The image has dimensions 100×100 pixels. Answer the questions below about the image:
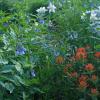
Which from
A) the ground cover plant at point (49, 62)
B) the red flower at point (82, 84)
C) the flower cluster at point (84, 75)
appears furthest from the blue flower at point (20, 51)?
the red flower at point (82, 84)

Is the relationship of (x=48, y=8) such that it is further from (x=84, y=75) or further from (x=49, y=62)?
(x=84, y=75)

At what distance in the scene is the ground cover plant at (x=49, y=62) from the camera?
3.26 meters

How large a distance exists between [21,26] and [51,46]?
467 mm

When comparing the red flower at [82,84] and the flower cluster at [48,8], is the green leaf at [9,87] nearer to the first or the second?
the red flower at [82,84]

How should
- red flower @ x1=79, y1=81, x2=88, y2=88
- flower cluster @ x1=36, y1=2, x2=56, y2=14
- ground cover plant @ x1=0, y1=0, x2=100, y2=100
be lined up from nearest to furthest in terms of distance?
red flower @ x1=79, y1=81, x2=88, y2=88, ground cover plant @ x1=0, y1=0, x2=100, y2=100, flower cluster @ x1=36, y1=2, x2=56, y2=14

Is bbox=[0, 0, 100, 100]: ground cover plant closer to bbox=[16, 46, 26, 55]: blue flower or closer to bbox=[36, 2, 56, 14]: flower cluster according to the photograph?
bbox=[16, 46, 26, 55]: blue flower

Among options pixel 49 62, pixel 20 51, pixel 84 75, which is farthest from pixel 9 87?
pixel 84 75

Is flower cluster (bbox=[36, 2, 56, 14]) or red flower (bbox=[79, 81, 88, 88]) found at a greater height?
flower cluster (bbox=[36, 2, 56, 14])

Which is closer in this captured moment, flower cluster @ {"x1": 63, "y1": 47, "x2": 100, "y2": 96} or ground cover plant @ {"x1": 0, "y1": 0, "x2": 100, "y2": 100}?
flower cluster @ {"x1": 63, "y1": 47, "x2": 100, "y2": 96}

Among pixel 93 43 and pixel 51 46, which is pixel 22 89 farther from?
pixel 93 43

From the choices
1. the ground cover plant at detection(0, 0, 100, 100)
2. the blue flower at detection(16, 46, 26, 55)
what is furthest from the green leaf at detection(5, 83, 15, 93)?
the blue flower at detection(16, 46, 26, 55)

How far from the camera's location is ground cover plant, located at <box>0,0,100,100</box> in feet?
10.7

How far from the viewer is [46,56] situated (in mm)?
3699

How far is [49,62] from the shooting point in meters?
3.58
